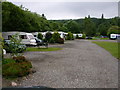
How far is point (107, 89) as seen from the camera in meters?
5.14

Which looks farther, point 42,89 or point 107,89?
point 107,89

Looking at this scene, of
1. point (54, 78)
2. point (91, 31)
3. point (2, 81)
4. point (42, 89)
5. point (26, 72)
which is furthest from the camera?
point (91, 31)

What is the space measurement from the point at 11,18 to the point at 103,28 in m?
59.1

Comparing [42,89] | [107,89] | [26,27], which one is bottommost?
[107,89]

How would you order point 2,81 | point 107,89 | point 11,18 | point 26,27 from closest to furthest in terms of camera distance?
point 107,89, point 2,81, point 11,18, point 26,27

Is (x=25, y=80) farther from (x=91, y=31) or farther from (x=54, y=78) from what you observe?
(x=91, y=31)

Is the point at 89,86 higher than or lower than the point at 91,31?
lower

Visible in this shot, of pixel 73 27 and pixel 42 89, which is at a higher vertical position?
pixel 73 27

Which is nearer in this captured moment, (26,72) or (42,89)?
(42,89)

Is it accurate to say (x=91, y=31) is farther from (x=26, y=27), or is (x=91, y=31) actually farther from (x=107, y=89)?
(x=107, y=89)

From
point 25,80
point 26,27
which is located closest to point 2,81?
point 25,80

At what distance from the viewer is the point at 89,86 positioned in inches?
211

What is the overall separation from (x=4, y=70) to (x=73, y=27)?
248 feet

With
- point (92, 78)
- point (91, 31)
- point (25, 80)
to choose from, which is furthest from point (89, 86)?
point (91, 31)
